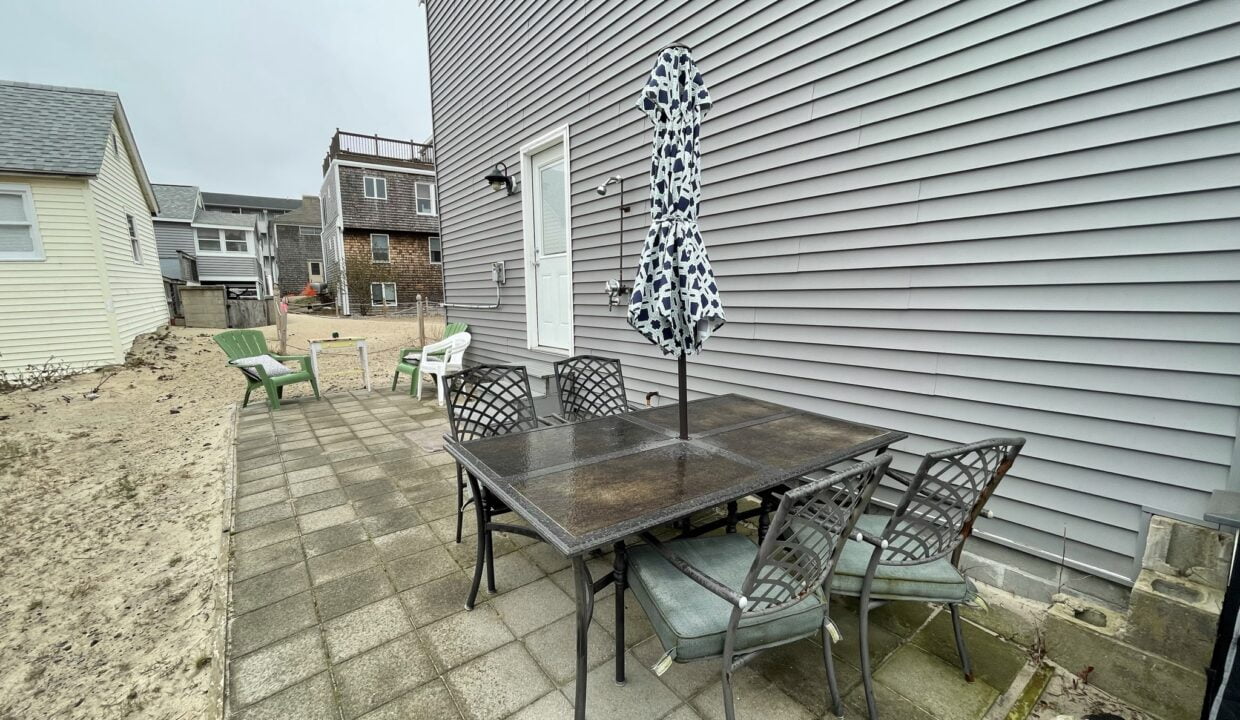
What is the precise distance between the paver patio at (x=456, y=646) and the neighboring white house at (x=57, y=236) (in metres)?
8.06

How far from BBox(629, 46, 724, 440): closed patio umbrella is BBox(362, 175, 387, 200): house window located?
64.0 feet

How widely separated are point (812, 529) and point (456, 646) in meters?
1.41

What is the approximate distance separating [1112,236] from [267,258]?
33596mm

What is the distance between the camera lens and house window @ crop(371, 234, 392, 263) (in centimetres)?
1844

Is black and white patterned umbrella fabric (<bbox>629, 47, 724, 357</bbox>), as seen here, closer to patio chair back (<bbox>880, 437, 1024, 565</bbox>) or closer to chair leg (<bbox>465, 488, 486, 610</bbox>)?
patio chair back (<bbox>880, 437, 1024, 565</bbox>)

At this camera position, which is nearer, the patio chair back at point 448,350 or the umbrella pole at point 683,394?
the umbrella pole at point 683,394

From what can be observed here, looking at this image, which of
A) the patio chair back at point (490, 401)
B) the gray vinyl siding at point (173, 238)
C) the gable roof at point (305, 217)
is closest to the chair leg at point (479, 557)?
the patio chair back at point (490, 401)

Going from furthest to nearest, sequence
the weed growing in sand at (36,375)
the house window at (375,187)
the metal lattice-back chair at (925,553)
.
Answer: the house window at (375,187)
the weed growing in sand at (36,375)
the metal lattice-back chair at (925,553)

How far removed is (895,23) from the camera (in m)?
2.18

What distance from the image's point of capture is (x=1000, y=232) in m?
1.95

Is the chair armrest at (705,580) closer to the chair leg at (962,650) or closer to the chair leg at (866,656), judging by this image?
the chair leg at (866,656)

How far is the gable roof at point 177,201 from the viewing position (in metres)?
20.7

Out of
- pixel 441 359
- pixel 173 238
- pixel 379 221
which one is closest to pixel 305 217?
pixel 173 238

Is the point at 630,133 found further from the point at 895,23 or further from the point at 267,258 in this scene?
the point at 267,258
